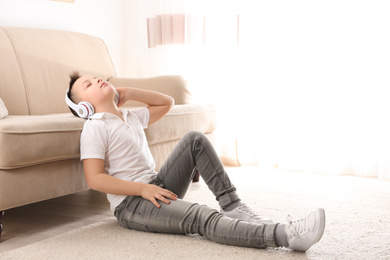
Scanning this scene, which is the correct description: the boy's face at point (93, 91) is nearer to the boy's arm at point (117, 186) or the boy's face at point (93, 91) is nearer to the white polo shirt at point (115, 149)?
the white polo shirt at point (115, 149)

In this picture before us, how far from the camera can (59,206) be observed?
2.19 meters

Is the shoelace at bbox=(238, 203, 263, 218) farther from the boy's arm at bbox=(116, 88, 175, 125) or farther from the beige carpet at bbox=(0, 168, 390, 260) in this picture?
the boy's arm at bbox=(116, 88, 175, 125)

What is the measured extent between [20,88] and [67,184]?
0.91 meters

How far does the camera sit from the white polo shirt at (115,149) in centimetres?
166

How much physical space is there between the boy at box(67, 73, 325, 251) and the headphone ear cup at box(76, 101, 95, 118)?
0.02 m

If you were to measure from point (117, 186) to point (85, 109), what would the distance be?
0.32 metres

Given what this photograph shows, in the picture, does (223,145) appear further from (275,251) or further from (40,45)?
(275,251)

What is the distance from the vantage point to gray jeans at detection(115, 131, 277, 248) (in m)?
1.46

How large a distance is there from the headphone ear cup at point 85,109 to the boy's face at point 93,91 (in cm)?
2

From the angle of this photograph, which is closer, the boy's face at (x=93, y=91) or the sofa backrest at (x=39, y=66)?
the boy's face at (x=93, y=91)

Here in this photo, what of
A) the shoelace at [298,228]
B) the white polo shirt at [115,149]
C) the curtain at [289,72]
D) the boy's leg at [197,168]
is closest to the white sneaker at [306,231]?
the shoelace at [298,228]

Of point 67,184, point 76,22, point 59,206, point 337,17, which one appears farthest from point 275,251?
point 76,22

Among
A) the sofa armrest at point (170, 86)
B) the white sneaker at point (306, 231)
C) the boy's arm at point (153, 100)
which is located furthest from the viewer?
the sofa armrest at point (170, 86)

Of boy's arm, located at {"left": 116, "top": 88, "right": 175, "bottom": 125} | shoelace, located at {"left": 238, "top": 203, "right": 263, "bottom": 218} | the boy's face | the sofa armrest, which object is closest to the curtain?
the sofa armrest
